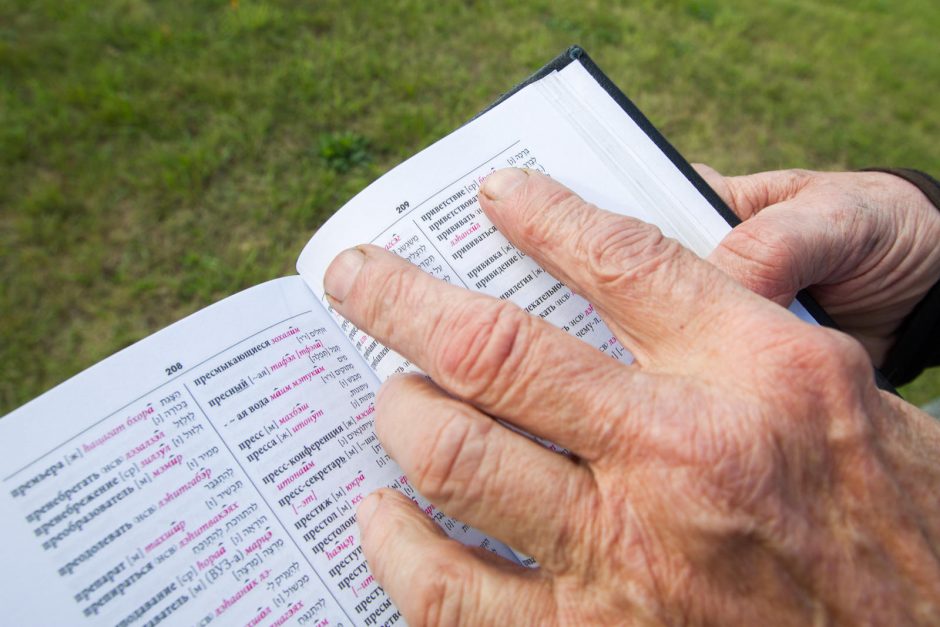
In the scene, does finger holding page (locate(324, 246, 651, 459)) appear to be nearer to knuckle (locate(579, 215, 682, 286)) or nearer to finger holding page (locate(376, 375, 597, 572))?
finger holding page (locate(376, 375, 597, 572))

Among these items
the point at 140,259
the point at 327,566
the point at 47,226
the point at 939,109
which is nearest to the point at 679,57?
the point at 939,109

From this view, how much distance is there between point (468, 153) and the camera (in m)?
1.36

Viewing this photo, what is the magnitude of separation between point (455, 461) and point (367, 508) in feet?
0.80

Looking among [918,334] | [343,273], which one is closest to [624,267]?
[343,273]

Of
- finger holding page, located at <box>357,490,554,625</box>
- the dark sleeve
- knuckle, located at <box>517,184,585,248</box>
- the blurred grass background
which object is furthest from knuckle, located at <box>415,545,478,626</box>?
the blurred grass background

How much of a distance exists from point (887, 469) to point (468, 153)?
1.06 metres

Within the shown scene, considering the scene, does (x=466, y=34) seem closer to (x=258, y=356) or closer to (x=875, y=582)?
(x=258, y=356)

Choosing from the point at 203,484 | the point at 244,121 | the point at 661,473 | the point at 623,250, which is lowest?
the point at 661,473

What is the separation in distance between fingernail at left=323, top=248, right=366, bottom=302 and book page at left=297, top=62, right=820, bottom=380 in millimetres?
109

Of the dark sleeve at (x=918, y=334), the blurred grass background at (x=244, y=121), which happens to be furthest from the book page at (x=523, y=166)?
the blurred grass background at (x=244, y=121)

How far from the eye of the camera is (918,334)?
1.95 metres

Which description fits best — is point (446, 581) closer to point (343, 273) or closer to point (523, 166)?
point (343, 273)

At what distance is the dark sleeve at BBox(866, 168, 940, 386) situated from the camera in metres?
1.78

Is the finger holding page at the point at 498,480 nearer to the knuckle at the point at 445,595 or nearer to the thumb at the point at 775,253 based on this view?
the knuckle at the point at 445,595
